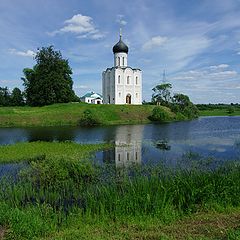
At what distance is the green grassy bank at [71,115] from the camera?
57809 millimetres

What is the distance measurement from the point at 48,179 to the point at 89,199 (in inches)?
195

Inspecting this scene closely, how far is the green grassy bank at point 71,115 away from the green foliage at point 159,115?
0.97m

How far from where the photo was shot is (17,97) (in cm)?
9675

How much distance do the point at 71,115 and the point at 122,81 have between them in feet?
79.0

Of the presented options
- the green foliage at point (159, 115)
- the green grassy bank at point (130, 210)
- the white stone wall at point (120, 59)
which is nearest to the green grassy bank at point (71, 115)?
the green foliage at point (159, 115)

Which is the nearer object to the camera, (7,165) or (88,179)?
(88,179)

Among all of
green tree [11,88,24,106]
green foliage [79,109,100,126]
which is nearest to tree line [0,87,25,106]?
green tree [11,88,24,106]

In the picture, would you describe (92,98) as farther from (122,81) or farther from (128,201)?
(128,201)

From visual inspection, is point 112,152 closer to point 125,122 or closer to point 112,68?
point 125,122

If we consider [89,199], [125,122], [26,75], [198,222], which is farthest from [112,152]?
[26,75]

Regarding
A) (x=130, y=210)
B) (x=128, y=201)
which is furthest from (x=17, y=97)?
(x=130, y=210)

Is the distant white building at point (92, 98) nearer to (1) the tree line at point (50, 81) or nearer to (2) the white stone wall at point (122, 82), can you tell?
(2) the white stone wall at point (122, 82)

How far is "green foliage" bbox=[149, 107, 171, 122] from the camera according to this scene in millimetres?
66188

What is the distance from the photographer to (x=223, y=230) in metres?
7.73
